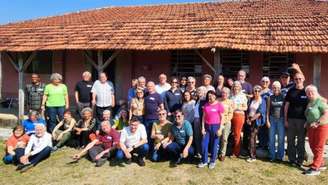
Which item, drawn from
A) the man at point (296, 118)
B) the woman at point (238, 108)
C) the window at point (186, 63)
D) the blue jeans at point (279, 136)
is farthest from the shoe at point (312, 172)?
the window at point (186, 63)

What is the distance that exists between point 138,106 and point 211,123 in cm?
171

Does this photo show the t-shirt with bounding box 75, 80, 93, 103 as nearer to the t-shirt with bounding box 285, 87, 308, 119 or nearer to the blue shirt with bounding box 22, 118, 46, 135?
the blue shirt with bounding box 22, 118, 46, 135

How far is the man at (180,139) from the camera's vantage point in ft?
24.5

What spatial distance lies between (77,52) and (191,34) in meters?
5.12

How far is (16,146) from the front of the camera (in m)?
8.19

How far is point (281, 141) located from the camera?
7559 millimetres

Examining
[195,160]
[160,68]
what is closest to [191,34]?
[160,68]

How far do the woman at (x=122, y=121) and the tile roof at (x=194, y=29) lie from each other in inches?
102

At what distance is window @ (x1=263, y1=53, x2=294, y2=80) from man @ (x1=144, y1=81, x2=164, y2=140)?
521 cm

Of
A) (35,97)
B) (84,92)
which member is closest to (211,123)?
(84,92)

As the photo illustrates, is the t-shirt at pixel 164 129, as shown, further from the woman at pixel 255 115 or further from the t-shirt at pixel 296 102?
the t-shirt at pixel 296 102

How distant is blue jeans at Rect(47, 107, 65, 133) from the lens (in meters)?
9.12

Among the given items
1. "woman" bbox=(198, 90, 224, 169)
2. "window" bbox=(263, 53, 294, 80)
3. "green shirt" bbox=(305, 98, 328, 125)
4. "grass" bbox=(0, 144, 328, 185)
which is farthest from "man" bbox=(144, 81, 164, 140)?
"window" bbox=(263, 53, 294, 80)

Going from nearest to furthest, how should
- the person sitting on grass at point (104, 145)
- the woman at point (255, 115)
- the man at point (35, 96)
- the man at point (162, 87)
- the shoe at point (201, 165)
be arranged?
the shoe at point (201, 165) < the woman at point (255, 115) < the person sitting on grass at point (104, 145) < the man at point (162, 87) < the man at point (35, 96)
